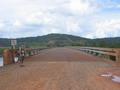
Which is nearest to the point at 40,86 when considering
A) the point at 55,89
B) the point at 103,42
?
the point at 55,89

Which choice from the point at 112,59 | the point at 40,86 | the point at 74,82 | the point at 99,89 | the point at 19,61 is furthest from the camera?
the point at 112,59

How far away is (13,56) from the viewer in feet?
97.5

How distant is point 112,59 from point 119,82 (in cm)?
1558

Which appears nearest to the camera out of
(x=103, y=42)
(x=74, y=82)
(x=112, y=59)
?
(x=74, y=82)

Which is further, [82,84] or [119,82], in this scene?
[119,82]

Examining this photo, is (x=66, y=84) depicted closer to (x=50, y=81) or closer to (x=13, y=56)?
(x=50, y=81)

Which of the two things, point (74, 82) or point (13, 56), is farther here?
point (13, 56)

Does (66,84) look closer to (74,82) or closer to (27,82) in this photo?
(74,82)

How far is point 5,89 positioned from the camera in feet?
42.5

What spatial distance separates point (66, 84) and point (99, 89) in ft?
5.79

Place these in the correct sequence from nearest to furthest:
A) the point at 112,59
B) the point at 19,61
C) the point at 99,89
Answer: the point at 99,89
the point at 19,61
the point at 112,59

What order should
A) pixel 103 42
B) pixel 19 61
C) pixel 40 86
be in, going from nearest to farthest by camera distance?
pixel 40 86 → pixel 19 61 → pixel 103 42

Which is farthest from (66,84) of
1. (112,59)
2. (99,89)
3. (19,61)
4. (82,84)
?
(112,59)

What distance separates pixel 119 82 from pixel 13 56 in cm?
1605
